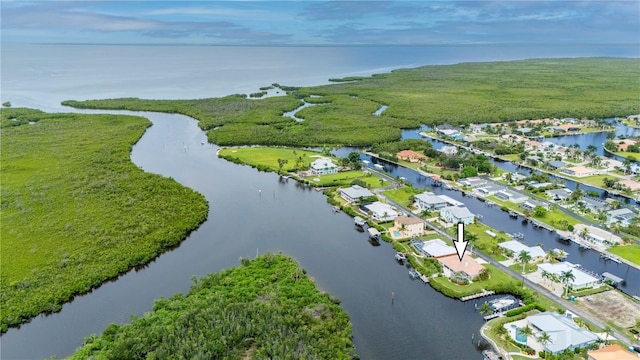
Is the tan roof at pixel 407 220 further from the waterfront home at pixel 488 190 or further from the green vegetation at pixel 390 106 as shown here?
the green vegetation at pixel 390 106

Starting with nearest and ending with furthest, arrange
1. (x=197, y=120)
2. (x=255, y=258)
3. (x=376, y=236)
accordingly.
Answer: (x=255, y=258)
(x=376, y=236)
(x=197, y=120)

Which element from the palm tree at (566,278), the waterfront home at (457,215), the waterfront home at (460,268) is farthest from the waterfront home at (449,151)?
the palm tree at (566,278)

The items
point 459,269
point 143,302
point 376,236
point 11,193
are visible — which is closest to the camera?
point 143,302

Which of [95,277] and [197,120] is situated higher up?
[197,120]

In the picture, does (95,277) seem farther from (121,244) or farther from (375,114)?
(375,114)

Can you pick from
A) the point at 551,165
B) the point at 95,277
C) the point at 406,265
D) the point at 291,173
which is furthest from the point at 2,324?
the point at 551,165
